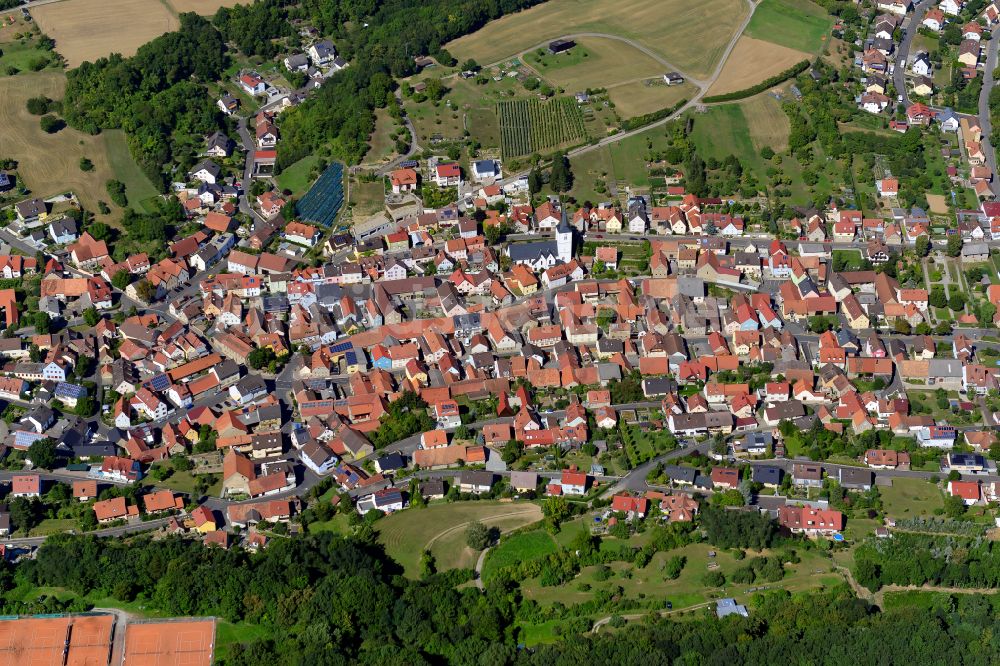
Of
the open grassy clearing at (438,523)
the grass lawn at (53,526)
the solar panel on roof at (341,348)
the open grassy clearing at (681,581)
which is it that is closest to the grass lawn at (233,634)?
the open grassy clearing at (438,523)

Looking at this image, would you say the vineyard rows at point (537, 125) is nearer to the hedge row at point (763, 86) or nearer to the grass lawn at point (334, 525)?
the hedge row at point (763, 86)

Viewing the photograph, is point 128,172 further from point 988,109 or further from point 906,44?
point 988,109

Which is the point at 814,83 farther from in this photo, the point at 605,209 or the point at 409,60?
the point at 409,60

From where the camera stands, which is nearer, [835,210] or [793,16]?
[835,210]

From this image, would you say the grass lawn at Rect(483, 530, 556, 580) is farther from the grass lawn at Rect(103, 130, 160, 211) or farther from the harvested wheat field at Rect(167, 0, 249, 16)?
the harvested wheat field at Rect(167, 0, 249, 16)

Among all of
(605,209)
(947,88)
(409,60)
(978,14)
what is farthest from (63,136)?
(978,14)

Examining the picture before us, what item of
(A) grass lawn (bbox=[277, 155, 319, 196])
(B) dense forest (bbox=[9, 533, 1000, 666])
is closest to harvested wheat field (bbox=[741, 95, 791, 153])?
(A) grass lawn (bbox=[277, 155, 319, 196])
